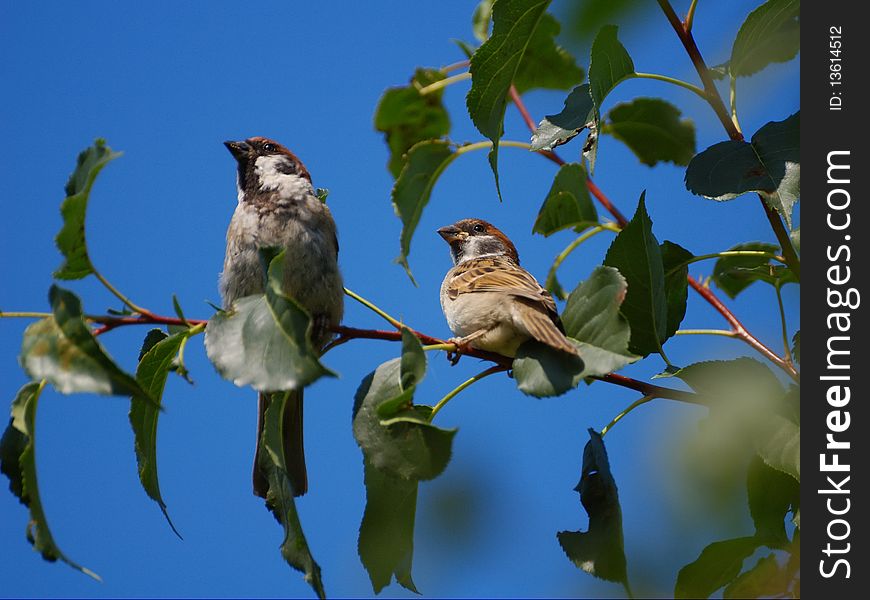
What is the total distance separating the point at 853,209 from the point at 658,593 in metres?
1.25

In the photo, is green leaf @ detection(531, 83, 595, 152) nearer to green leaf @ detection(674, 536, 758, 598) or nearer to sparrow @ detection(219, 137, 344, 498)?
green leaf @ detection(674, 536, 758, 598)

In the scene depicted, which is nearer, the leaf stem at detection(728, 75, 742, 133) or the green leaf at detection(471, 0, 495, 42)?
the leaf stem at detection(728, 75, 742, 133)

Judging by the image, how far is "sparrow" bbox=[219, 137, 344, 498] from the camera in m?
3.75

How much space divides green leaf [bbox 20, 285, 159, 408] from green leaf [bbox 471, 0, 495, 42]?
2565 millimetres

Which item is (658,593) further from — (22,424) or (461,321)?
(22,424)

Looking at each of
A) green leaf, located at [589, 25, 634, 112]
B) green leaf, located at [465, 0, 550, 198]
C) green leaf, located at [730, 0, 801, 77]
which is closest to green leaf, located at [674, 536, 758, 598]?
green leaf, located at [465, 0, 550, 198]

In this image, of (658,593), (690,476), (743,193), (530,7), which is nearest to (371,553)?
(658,593)

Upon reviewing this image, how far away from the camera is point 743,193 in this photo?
2344mm

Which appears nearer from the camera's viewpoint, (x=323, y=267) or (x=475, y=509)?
(x=475, y=509)

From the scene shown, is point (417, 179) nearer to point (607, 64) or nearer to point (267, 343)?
point (607, 64)

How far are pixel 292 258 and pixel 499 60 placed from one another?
5.44 ft

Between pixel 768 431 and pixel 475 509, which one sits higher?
pixel 768 431

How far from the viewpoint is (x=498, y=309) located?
3023mm

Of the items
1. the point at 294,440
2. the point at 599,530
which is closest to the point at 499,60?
the point at 599,530
